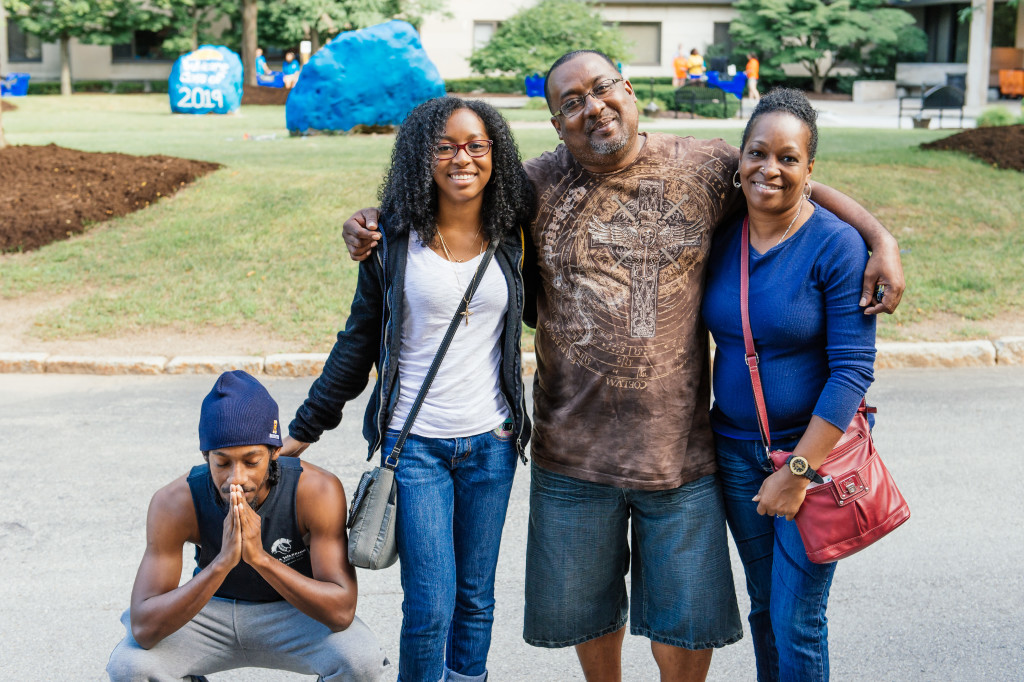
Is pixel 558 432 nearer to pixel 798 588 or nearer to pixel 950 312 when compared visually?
pixel 798 588

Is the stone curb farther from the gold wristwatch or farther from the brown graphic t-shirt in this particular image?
the gold wristwatch

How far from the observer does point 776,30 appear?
3759 centimetres

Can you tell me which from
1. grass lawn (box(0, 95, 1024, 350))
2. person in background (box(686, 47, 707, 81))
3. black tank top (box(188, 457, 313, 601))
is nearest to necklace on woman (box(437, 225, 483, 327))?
black tank top (box(188, 457, 313, 601))

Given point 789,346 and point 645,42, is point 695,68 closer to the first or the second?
point 645,42

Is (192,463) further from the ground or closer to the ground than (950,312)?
closer to the ground

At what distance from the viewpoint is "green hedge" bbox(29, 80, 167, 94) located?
3991cm

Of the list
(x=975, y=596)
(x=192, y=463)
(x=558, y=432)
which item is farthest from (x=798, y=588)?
(x=192, y=463)

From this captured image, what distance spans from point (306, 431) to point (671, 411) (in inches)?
46.1

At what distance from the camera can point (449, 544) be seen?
10.2 feet

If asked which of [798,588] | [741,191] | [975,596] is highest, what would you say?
[741,191]

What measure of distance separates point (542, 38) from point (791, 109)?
1222 inches

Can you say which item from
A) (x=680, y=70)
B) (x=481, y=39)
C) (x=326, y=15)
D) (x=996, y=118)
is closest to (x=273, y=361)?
(x=996, y=118)

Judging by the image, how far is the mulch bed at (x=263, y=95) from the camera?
110ft

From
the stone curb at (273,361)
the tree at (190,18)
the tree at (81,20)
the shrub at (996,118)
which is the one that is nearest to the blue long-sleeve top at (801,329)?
the stone curb at (273,361)
